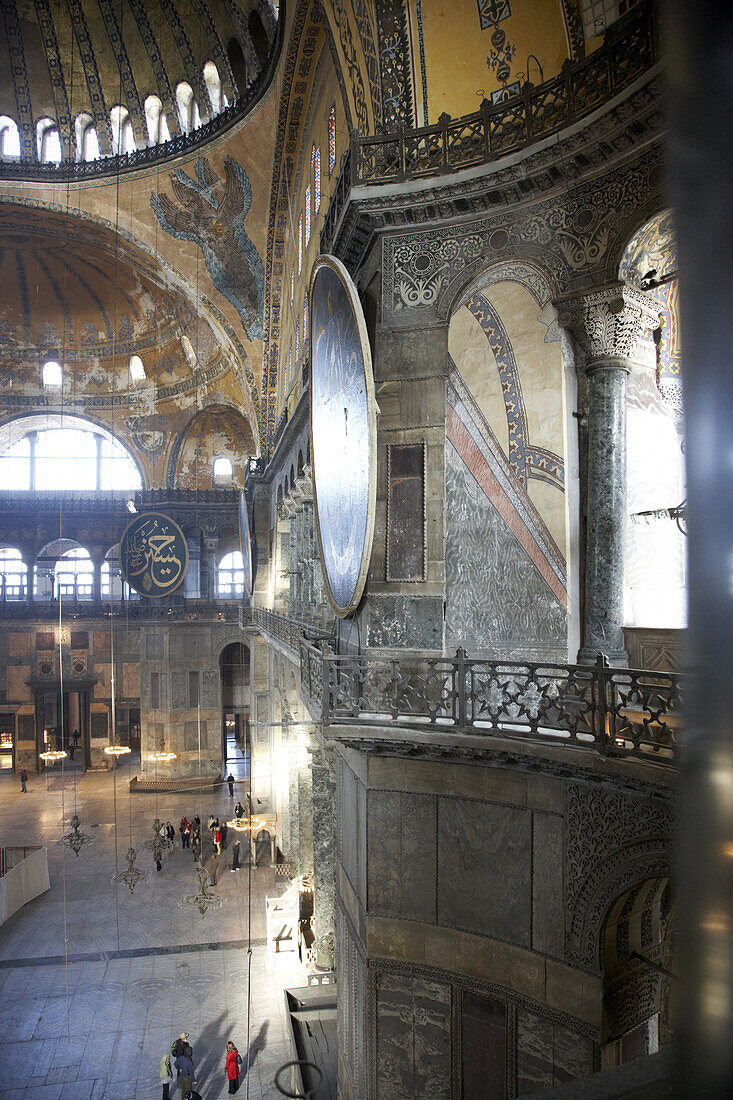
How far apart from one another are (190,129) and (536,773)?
61.5 ft

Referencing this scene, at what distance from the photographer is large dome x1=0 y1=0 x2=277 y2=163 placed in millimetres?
17281

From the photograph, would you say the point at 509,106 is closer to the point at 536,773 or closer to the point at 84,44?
the point at 536,773

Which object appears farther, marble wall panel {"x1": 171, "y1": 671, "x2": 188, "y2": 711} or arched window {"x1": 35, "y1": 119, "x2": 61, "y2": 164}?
marble wall panel {"x1": 171, "y1": 671, "x2": 188, "y2": 711}

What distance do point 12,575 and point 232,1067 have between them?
21478mm

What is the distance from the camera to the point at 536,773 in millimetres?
5266

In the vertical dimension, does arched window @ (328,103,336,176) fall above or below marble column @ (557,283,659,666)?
above

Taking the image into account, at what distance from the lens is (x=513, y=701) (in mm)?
4953

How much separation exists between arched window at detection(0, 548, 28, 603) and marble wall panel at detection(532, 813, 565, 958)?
23259mm

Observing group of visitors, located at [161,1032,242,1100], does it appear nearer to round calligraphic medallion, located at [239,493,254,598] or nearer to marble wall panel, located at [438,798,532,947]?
marble wall panel, located at [438,798,532,947]

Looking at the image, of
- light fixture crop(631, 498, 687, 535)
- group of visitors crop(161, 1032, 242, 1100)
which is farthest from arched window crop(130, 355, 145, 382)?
light fixture crop(631, 498, 687, 535)

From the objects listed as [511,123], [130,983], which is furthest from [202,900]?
[511,123]

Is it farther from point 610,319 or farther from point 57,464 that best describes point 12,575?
point 610,319

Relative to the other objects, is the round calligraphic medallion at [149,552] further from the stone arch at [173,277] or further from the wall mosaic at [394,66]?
the wall mosaic at [394,66]

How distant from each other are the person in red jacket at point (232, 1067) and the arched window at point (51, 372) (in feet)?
68.2
